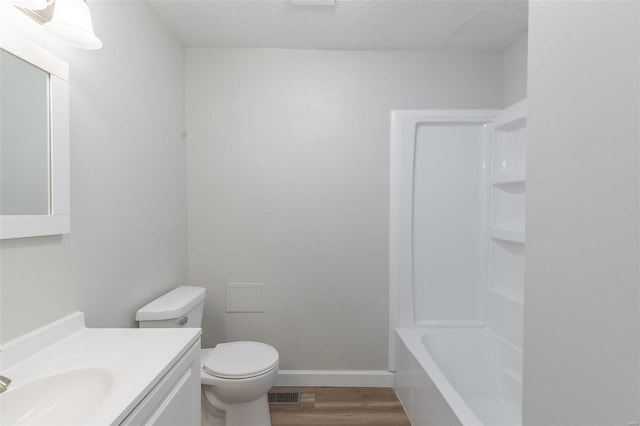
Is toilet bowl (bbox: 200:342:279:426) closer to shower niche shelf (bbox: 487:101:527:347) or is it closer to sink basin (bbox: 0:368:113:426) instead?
sink basin (bbox: 0:368:113:426)

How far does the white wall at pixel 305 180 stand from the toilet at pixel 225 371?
452mm

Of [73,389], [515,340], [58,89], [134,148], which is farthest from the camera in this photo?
[515,340]

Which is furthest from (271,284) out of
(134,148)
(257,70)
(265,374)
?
(257,70)

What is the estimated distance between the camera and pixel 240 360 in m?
1.68

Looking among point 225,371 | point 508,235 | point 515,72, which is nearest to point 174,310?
point 225,371

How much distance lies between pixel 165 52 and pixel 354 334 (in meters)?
2.26

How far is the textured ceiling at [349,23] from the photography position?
170 centimetres

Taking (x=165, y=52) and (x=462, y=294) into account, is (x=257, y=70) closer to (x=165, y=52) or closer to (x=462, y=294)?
(x=165, y=52)

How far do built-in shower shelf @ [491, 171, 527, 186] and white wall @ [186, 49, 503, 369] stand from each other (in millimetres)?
525

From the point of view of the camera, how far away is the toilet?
155 cm

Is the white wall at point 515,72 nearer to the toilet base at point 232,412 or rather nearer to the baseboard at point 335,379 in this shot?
the baseboard at point 335,379

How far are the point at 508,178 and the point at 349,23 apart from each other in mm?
1422

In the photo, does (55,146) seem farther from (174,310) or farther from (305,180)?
(305,180)

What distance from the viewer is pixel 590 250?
22.3 inches
